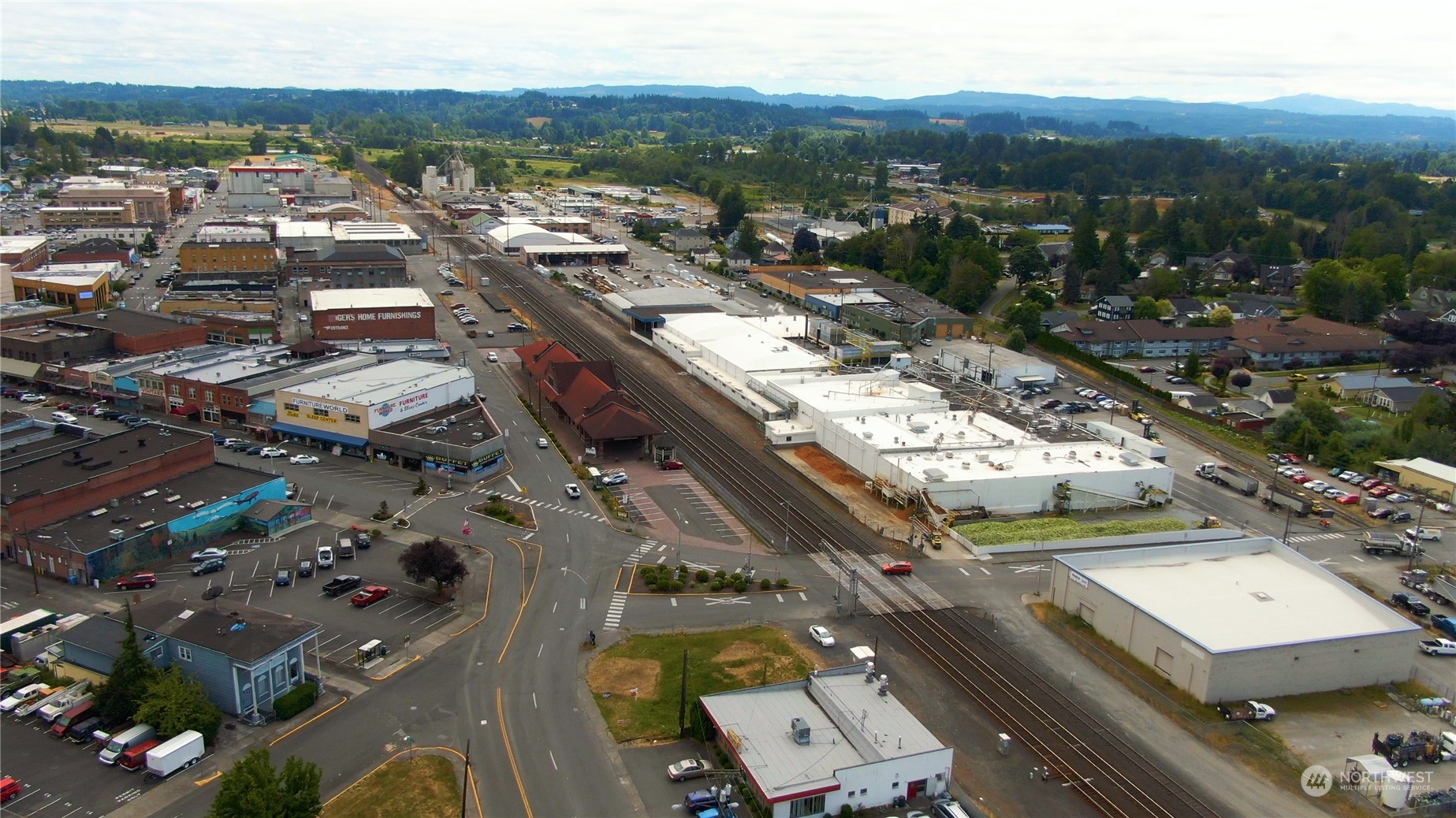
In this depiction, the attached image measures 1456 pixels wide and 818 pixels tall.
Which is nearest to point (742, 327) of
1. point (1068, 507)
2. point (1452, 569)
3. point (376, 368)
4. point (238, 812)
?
point (376, 368)

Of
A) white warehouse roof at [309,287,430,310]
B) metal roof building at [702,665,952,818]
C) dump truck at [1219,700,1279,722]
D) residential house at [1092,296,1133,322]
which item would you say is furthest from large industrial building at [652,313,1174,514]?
residential house at [1092,296,1133,322]

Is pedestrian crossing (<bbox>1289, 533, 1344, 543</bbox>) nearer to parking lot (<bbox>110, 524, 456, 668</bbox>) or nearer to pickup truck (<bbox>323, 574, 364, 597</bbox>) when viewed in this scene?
parking lot (<bbox>110, 524, 456, 668</bbox>)

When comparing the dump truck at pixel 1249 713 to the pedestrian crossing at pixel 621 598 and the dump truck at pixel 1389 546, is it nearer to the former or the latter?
the dump truck at pixel 1389 546

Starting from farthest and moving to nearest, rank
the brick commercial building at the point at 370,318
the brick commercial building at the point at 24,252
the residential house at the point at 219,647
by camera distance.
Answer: the brick commercial building at the point at 24,252
the brick commercial building at the point at 370,318
the residential house at the point at 219,647

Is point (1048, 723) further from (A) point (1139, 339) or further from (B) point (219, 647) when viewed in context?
(A) point (1139, 339)

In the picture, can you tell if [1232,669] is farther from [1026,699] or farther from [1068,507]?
[1068,507]

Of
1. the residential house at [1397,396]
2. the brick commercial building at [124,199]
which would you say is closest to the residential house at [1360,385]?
the residential house at [1397,396]

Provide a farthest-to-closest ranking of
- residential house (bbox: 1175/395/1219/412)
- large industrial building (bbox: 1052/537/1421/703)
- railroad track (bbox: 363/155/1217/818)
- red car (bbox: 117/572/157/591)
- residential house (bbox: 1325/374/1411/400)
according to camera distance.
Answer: residential house (bbox: 1325/374/1411/400)
residential house (bbox: 1175/395/1219/412)
red car (bbox: 117/572/157/591)
large industrial building (bbox: 1052/537/1421/703)
railroad track (bbox: 363/155/1217/818)
